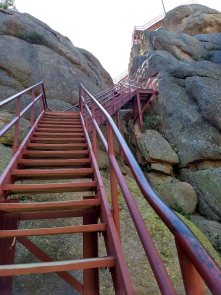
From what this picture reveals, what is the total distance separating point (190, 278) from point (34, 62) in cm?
1428

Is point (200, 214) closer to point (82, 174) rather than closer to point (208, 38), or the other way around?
point (82, 174)

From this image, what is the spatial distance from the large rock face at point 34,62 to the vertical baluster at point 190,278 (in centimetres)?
1045

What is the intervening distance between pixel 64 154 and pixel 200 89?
12.4 m

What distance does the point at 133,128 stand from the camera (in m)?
15.3

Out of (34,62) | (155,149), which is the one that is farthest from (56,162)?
(34,62)

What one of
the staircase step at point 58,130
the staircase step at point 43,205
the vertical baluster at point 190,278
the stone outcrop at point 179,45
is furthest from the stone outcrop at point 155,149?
the vertical baluster at point 190,278

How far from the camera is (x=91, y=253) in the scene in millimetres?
2301

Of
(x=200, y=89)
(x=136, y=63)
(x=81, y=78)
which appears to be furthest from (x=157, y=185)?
(x=136, y=63)

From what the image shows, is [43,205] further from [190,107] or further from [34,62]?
[190,107]

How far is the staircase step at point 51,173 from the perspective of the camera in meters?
2.98

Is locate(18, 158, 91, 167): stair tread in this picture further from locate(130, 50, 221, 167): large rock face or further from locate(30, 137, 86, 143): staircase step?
locate(130, 50, 221, 167): large rock face

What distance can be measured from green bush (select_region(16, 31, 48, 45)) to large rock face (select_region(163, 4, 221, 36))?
671 inches

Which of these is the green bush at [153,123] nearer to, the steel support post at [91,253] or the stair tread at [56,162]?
the stair tread at [56,162]

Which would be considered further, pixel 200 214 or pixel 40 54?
pixel 40 54
